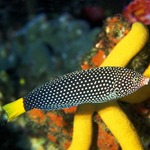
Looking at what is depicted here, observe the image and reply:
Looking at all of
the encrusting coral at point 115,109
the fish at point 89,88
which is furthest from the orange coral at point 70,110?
the fish at point 89,88

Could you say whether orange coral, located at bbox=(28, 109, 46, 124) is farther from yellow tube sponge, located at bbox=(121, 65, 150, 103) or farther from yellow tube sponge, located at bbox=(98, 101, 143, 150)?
yellow tube sponge, located at bbox=(121, 65, 150, 103)

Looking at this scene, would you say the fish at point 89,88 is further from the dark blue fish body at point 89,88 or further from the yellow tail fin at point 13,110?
the yellow tail fin at point 13,110

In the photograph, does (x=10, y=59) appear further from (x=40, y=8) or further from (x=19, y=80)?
(x=40, y=8)

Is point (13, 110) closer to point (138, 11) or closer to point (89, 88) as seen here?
point (89, 88)

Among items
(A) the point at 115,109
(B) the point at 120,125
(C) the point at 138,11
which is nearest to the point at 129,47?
(A) the point at 115,109

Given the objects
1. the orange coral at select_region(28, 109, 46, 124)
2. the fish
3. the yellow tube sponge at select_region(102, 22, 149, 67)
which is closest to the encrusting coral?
the yellow tube sponge at select_region(102, 22, 149, 67)

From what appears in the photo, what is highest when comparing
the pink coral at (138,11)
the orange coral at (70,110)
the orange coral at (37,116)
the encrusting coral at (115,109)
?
the pink coral at (138,11)
